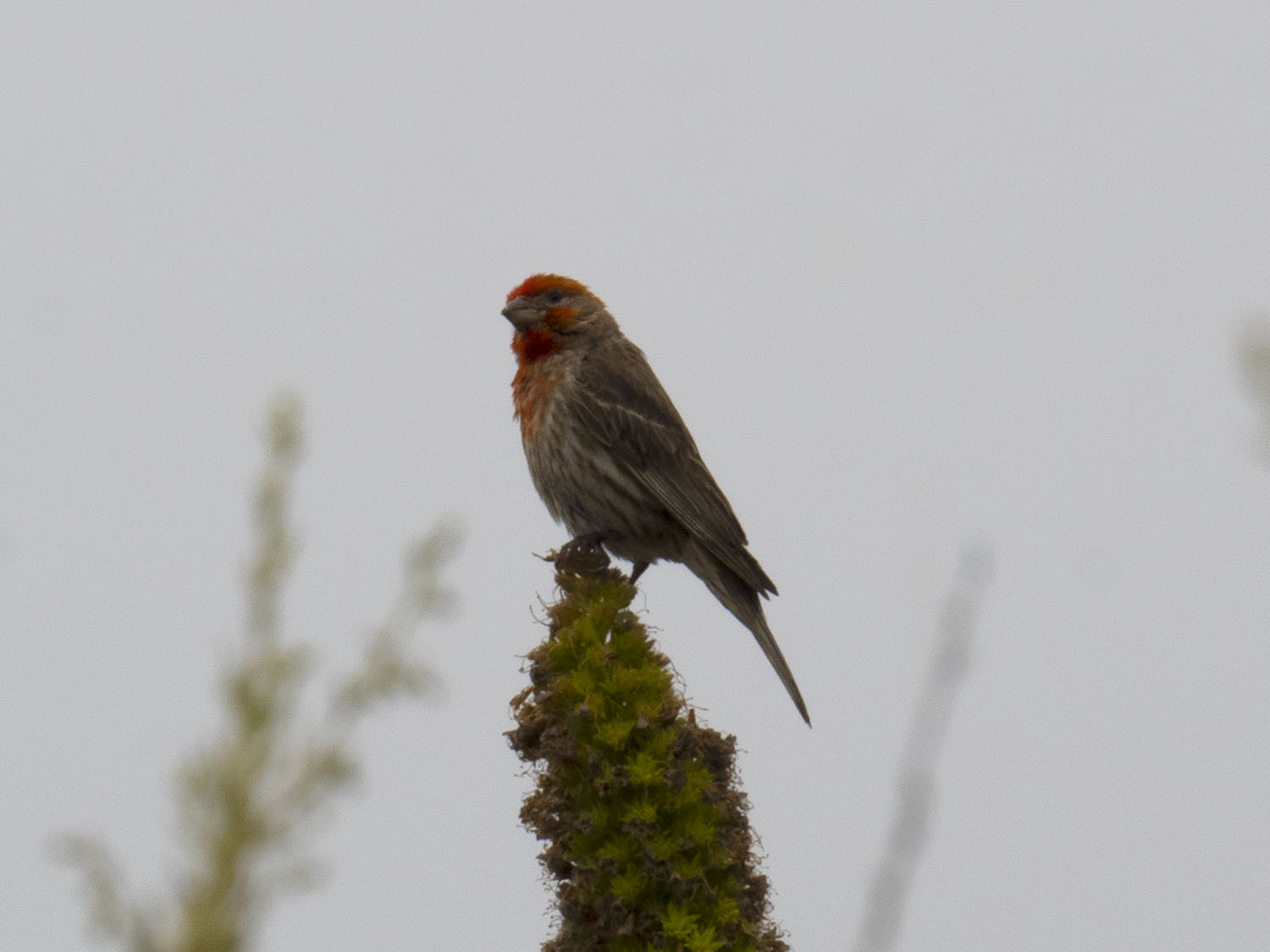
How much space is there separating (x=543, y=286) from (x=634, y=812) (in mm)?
5132

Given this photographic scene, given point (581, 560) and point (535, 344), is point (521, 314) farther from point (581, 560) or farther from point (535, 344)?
point (581, 560)

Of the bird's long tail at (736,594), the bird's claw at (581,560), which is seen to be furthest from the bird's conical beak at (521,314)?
the bird's claw at (581,560)

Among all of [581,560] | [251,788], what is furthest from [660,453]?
[251,788]

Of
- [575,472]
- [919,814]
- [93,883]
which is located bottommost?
[93,883]

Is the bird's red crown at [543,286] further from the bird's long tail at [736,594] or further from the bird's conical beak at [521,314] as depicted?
the bird's long tail at [736,594]

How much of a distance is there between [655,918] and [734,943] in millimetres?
153

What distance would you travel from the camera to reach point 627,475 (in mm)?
6961

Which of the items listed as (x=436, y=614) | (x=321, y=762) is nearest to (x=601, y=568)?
(x=436, y=614)

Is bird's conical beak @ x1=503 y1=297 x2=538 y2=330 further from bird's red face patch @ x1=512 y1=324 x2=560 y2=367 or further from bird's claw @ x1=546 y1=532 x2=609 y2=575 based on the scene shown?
bird's claw @ x1=546 y1=532 x2=609 y2=575

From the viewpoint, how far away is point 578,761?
3117 millimetres

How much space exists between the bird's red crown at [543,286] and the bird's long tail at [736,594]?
5.40 ft

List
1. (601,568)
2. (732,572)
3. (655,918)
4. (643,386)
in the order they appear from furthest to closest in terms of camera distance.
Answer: (643,386) < (732,572) < (601,568) < (655,918)

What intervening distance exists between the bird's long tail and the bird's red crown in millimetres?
1646

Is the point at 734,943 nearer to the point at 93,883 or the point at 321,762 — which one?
the point at 321,762
